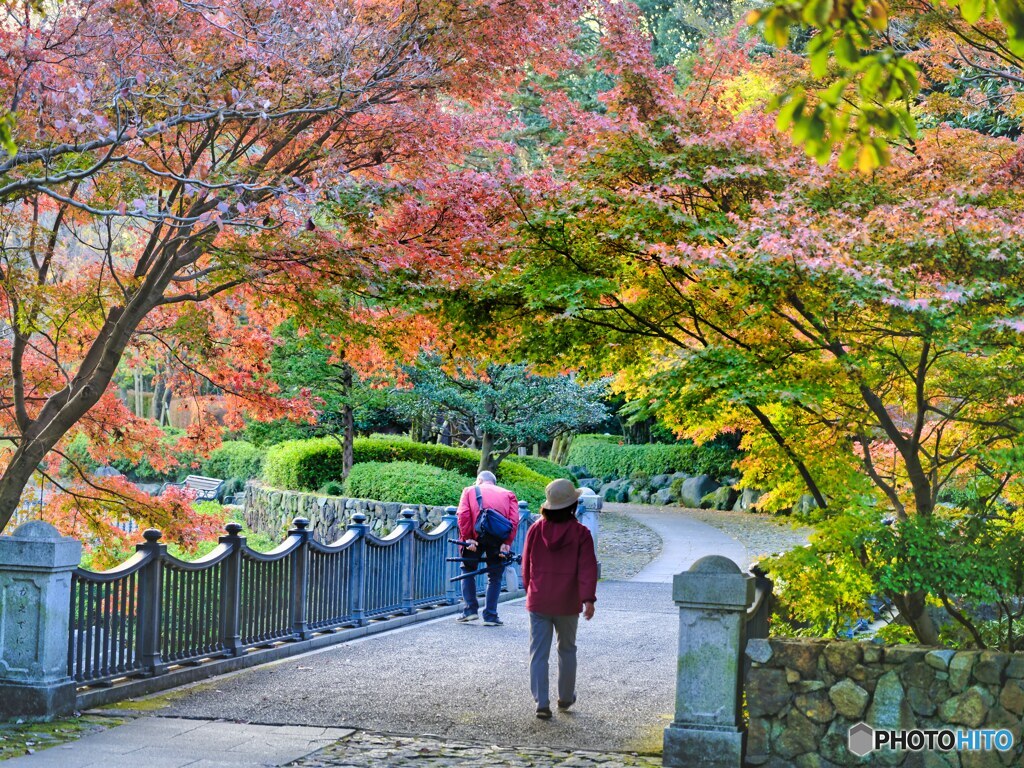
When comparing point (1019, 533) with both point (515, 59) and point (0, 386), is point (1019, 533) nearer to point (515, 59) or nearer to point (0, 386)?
point (515, 59)

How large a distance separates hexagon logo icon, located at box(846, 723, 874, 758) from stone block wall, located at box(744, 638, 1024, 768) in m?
0.03

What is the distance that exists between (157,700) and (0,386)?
4520 mm

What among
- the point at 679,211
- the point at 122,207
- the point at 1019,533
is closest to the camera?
the point at 1019,533

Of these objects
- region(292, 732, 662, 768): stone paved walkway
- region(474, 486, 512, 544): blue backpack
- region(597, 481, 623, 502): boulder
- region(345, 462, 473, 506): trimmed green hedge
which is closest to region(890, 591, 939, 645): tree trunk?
region(292, 732, 662, 768): stone paved walkway

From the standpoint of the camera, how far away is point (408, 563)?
12852 mm

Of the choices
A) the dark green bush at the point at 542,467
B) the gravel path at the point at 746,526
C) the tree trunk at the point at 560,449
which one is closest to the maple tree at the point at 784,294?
the gravel path at the point at 746,526

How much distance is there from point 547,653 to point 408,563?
17.8 ft

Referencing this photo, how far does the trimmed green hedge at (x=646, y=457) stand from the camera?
34.7 metres

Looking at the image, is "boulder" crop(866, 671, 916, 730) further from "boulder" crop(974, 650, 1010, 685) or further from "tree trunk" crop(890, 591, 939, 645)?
"tree trunk" crop(890, 591, 939, 645)

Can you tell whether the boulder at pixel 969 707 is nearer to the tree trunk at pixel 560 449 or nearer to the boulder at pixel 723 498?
the boulder at pixel 723 498

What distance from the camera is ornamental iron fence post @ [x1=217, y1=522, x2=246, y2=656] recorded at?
29.7 feet

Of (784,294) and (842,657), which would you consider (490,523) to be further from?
(842,657)

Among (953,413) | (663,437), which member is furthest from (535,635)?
(663,437)

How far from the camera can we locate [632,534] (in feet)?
84.8
